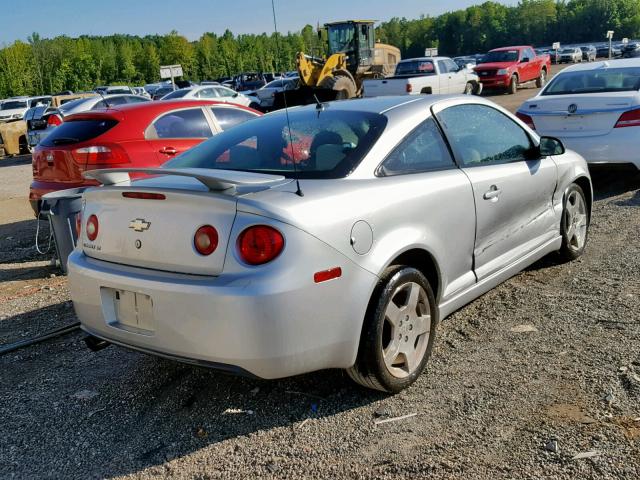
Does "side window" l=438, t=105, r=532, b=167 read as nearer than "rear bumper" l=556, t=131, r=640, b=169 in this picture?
Yes

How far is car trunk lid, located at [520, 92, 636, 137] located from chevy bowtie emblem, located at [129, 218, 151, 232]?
20.8 feet

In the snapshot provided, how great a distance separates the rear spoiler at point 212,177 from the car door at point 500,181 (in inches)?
54.5

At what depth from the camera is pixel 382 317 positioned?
3.32 m

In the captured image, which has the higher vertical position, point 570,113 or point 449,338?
point 570,113

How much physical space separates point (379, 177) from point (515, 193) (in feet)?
4.56

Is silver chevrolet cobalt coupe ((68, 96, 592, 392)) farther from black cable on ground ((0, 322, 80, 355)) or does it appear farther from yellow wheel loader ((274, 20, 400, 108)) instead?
yellow wheel loader ((274, 20, 400, 108))

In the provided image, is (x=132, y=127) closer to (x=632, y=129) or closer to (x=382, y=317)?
(x=382, y=317)

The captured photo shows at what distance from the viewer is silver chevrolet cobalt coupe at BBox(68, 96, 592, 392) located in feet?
9.75

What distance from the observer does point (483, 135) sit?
180 inches

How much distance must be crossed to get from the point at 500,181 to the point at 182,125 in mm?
4370

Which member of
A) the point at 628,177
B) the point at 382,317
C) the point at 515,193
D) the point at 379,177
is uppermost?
the point at 379,177

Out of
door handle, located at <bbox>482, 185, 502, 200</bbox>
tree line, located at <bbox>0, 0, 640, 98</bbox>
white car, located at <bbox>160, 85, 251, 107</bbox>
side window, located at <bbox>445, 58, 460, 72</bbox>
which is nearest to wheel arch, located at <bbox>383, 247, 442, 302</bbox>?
door handle, located at <bbox>482, 185, 502, 200</bbox>

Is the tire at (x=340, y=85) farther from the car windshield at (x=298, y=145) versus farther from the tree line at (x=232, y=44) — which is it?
the tree line at (x=232, y=44)

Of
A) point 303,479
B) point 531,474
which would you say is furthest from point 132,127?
point 531,474
